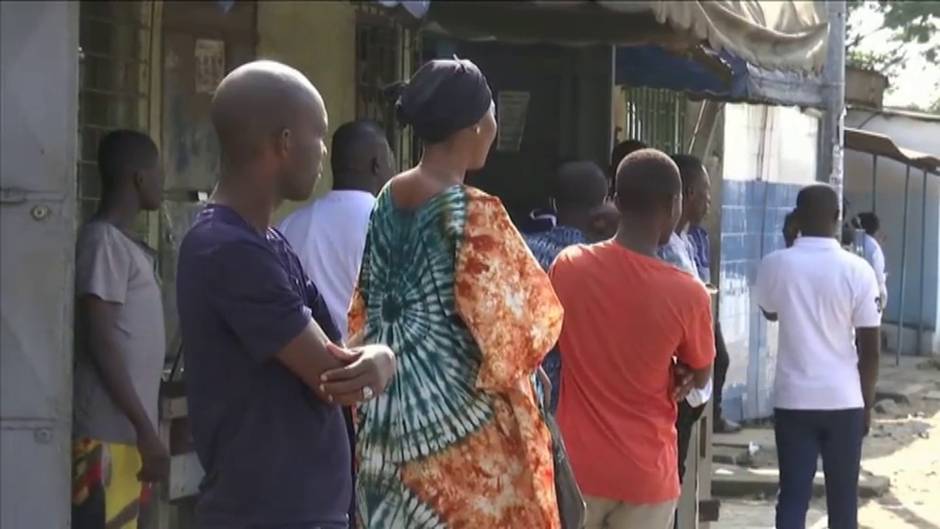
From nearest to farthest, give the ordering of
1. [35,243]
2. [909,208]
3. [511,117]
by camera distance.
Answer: [35,243] < [511,117] < [909,208]

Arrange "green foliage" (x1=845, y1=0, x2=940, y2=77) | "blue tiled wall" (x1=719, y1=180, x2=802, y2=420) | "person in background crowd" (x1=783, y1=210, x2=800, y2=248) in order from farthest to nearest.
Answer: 1. "green foliage" (x1=845, y1=0, x2=940, y2=77)
2. "blue tiled wall" (x1=719, y1=180, x2=802, y2=420)
3. "person in background crowd" (x1=783, y1=210, x2=800, y2=248)

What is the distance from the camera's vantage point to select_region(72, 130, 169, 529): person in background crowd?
454cm

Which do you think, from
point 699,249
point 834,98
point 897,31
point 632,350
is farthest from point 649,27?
point 897,31

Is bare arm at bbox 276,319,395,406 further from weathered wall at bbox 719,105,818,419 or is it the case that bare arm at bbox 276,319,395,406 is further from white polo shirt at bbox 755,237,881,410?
weathered wall at bbox 719,105,818,419

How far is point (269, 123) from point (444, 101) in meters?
0.62

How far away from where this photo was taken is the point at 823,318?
6434mm

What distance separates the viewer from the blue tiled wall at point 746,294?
41.9 feet

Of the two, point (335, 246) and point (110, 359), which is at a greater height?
point (335, 246)

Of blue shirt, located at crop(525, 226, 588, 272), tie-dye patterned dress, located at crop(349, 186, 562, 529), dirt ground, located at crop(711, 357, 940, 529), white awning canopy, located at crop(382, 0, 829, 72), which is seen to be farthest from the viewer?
dirt ground, located at crop(711, 357, 940, 529)

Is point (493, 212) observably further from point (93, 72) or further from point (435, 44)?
point (435, 44)

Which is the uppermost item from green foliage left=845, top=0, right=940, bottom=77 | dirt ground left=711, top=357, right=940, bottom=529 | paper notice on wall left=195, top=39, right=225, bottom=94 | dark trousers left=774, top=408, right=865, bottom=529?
green foliage left=845, top=0, right=940, bottom=77

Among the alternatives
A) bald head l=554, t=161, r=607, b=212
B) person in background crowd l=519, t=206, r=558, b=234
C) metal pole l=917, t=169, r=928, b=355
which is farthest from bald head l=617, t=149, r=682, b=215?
metal pole l=917, t=169, r=928, b=355

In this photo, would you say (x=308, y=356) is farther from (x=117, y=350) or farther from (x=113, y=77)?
(x=113, y=77)

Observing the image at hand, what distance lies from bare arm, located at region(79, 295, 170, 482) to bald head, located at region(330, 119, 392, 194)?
0.96 m
